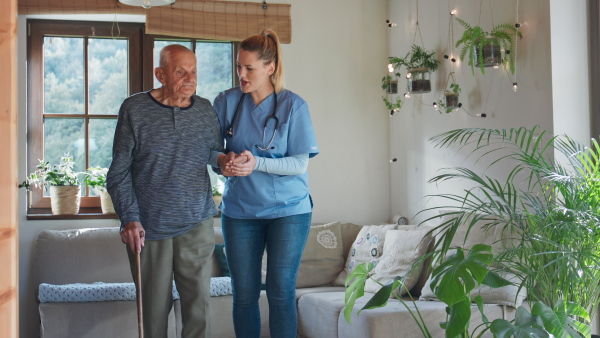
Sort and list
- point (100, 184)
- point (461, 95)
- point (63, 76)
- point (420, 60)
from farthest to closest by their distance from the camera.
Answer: point (63, 76), point (100, 184), point (420, 60), point (461, 95)

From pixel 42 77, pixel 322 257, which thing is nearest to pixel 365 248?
pixel 322 257

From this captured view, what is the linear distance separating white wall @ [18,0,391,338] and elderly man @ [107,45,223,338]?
2.51m

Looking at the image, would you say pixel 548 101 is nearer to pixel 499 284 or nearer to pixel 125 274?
pixel 499 284

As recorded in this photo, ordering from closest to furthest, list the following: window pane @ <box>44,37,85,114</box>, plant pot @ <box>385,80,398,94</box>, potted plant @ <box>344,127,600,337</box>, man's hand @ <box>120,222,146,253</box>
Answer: man's hand @ <box>120,222,146,253</box>
potted plant @ <box>344,127,600,337</box>
plant pot @ <box>385,80,398,94</box>
window pane @ <box>44,37,85,114</box>

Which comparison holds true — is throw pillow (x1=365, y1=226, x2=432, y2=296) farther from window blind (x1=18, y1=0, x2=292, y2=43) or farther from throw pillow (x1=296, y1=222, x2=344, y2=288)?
window blind (x1=18, y1=0, x2=292, y2=43)

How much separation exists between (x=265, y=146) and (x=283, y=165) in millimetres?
107

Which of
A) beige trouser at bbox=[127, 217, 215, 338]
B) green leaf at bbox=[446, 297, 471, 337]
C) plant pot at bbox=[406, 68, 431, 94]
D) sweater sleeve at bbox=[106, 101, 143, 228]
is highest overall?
plant pot at bbox=[406, 68, 431, 94]

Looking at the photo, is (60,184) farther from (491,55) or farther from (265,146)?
(491,55)

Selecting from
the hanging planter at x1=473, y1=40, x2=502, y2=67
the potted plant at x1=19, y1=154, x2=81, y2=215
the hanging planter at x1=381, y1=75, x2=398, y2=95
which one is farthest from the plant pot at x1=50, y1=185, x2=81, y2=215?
the hanging planter at x1=473, y1=40, x2=502, y2=67

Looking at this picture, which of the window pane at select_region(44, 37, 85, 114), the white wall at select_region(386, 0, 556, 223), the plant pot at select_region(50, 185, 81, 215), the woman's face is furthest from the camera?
the window pane at select_region(44, 37, 85, 114)

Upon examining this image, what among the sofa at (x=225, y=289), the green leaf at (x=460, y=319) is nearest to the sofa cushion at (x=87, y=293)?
the sofa at (x=225, y=289)

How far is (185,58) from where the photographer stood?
8.55ft

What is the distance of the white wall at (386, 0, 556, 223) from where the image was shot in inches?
137

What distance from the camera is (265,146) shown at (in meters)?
2.68
